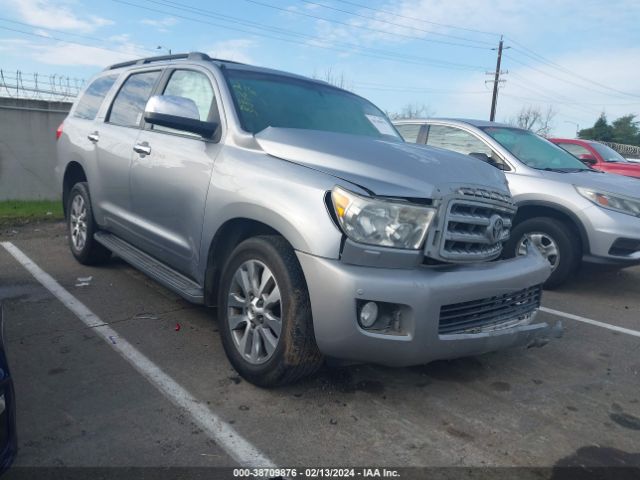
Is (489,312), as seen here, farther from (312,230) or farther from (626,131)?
(626,131)

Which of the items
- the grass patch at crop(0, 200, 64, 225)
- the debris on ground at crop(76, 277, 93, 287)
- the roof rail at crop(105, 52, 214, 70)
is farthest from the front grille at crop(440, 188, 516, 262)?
the grass patch at crop(0, 200, 64, 225)

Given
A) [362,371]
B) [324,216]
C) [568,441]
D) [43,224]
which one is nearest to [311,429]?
[362,371]

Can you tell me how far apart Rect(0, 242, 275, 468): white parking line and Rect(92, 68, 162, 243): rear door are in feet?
2.40

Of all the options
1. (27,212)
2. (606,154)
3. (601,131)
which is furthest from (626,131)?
(27,212)

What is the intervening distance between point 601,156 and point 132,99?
917 cm

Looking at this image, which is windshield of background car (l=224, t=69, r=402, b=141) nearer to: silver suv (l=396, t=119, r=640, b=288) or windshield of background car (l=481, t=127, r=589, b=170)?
silver suv (l=396, t=119, r=640, b=288)

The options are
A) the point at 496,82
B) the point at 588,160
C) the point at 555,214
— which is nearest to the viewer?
the point at 555,214

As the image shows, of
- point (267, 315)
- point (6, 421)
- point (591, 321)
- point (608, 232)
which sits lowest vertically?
point (591, 321)

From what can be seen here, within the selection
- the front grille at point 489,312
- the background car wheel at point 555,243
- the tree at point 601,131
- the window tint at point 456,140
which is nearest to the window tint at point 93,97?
the window tint at point 456,140

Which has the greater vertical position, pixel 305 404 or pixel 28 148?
pixel 28 148

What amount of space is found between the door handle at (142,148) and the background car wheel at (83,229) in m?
1.25

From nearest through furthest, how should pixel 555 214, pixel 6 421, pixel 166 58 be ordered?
pixel 6 421 → pixel 166 58 → pixel 555 214

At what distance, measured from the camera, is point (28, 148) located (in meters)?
11.6

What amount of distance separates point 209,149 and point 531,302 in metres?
2.34
